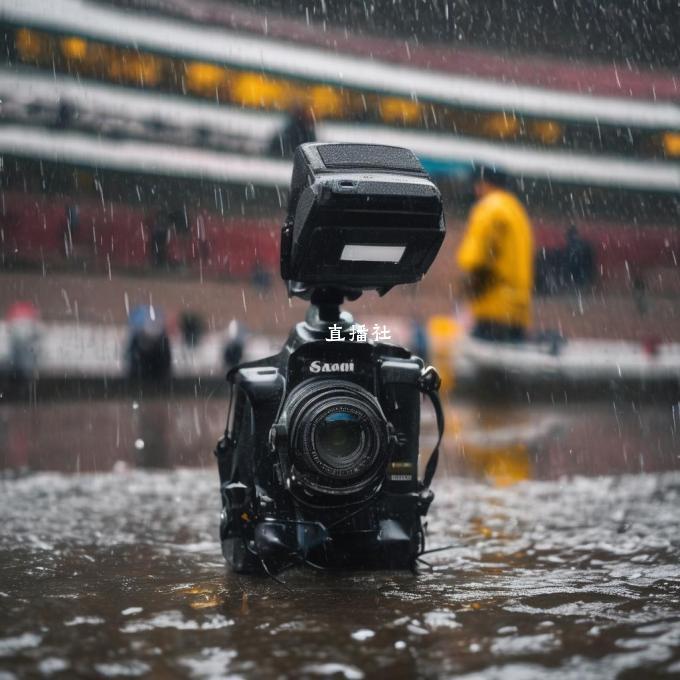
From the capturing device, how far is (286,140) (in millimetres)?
21938

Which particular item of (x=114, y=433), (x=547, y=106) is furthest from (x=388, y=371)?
(x=547, y=106)

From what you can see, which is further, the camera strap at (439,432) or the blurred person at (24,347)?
the blurred person at (24,347)

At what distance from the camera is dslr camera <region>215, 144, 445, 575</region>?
6.96 feet

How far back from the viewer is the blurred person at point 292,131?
60.4 feet

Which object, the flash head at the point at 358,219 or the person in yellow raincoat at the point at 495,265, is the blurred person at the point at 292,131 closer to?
the person in yellow raincoat at the point at 495,265

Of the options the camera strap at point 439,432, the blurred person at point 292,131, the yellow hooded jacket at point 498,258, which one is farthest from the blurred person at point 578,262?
the camera strap at point 439,432

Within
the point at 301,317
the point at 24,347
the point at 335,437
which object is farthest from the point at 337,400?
the point at 301,317

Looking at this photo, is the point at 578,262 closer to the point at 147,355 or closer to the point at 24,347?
the point at 147,355

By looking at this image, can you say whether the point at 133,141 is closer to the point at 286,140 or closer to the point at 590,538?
the point at 286,140

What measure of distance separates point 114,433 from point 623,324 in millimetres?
17326

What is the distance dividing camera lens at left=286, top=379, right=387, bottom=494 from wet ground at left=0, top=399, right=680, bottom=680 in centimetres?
22

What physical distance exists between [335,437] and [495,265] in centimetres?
439

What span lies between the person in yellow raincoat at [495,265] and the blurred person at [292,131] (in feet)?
37.6

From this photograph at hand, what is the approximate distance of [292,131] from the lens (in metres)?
19.8
